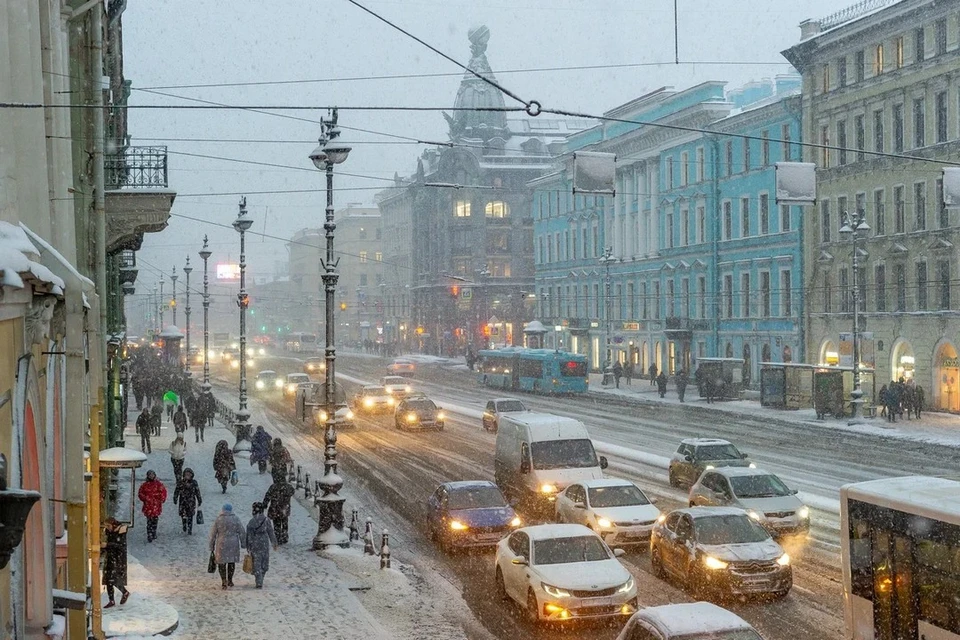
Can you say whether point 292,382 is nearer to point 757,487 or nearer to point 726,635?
point 757,487

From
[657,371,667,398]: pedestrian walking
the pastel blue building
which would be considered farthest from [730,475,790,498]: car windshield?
[657,371,667,398]: pedestrian walking

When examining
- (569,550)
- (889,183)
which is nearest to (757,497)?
(569,550)

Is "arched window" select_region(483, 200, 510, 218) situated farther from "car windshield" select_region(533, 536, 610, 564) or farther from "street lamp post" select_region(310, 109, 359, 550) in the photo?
"car windshield" select_region(533, 536, 610, 564)

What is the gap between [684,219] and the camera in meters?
65.7

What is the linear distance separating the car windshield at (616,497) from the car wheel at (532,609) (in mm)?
5073

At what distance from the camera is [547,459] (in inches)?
949

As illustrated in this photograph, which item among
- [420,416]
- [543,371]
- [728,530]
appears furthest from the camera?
[543,371]

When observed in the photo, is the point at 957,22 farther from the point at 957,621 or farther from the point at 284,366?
the point at 284,366

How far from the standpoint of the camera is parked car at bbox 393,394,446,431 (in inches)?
1622

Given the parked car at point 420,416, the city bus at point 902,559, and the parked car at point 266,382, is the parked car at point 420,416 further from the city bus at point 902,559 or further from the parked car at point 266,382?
the city bus at point 902,559

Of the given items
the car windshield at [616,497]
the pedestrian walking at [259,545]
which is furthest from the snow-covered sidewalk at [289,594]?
the car windshield at [616,497]

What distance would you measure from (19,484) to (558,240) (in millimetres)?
79249

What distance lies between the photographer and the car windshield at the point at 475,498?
805 inches

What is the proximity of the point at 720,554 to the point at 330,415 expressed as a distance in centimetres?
884
